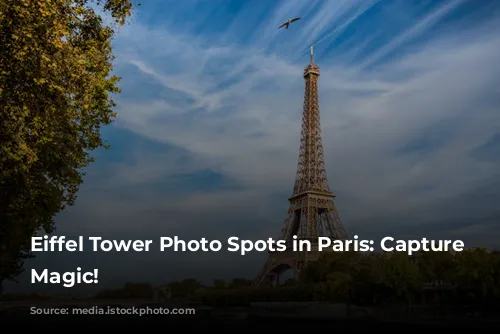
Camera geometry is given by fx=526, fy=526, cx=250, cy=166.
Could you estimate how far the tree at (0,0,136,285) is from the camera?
15258 millimetres

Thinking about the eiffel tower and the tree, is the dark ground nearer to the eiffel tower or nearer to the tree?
the tree

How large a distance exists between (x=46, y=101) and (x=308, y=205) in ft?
208

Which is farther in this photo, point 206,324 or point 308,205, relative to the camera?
point 308,205

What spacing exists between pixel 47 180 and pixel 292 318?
26.9 m

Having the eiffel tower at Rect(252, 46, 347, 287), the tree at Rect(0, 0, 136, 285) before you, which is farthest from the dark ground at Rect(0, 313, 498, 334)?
the eiffel tower at Rect(252, 46, 347, 287)

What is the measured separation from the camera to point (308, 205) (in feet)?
255

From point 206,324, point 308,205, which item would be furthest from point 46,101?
point 308,205

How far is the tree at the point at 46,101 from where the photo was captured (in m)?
15.3

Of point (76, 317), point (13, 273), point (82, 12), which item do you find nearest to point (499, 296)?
point (13, 273)

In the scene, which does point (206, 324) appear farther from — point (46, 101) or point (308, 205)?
point (308, 205)

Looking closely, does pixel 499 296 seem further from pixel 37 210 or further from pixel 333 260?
pixel 37 210

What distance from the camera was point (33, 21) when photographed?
15.2 metres

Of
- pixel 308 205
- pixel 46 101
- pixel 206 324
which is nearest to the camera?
pixel 46 101

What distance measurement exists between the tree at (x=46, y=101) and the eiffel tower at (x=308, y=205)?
54.0m
